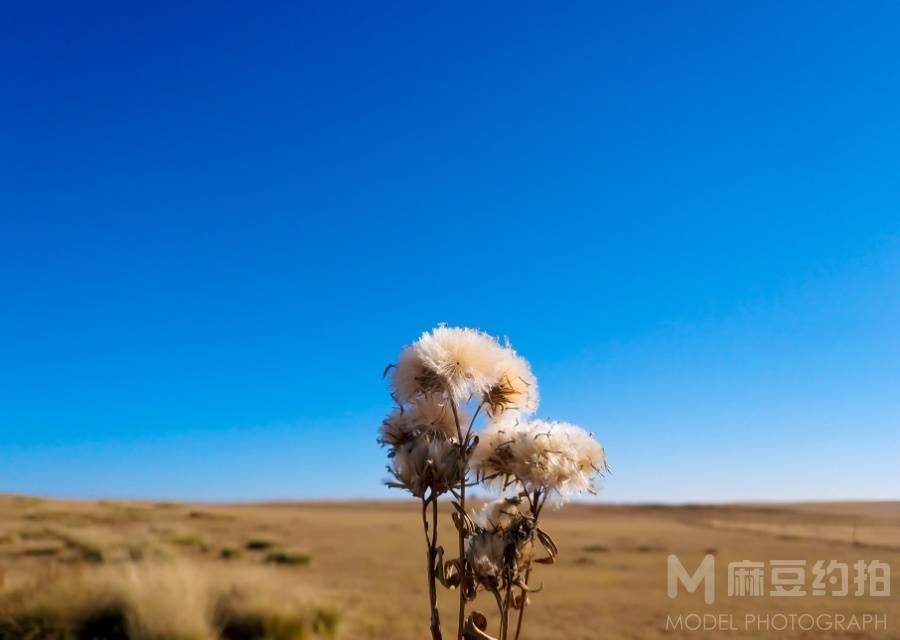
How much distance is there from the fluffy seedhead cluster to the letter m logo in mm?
11206

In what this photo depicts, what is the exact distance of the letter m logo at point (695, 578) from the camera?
12.5m

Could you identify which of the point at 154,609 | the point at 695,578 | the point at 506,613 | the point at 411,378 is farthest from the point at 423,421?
the point at 695,578

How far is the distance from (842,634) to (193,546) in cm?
1194

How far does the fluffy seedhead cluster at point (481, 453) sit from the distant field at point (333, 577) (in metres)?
1.16

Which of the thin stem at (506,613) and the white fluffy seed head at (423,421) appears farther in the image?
the white fluffy seed head at (423,421)

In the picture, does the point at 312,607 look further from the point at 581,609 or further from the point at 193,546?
the point at 193,546

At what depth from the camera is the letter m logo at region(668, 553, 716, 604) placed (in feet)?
40.9

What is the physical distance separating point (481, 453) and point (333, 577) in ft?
42.0
